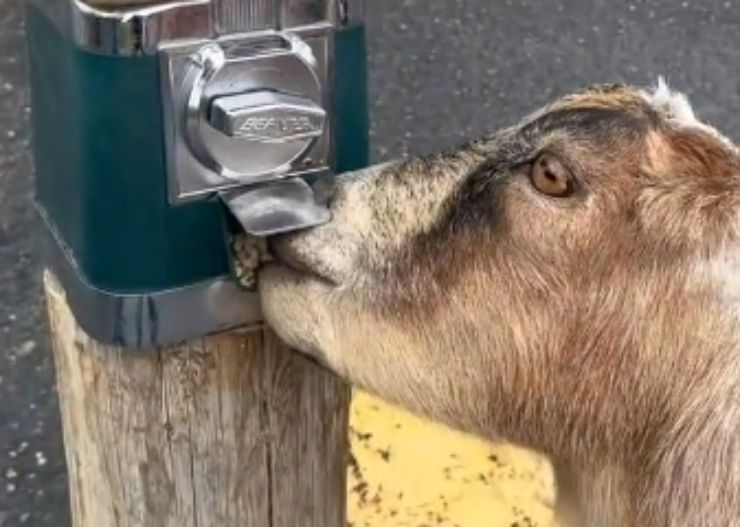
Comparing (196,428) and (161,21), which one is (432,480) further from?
(161,21)

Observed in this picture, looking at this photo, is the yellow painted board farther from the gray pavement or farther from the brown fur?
the brown fur

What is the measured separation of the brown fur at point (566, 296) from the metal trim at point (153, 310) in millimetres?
52

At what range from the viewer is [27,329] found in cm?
455

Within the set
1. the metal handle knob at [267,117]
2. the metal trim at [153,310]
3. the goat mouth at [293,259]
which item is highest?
the metal handle knob at [267,117]

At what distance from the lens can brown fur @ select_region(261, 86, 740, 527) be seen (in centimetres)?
204

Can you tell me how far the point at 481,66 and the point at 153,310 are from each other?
388 cm

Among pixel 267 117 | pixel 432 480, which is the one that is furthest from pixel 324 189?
pixel 432 480

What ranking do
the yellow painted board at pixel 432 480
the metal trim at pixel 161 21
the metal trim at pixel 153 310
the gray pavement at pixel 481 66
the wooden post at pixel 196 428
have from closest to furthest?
the metal trim at pixel 161 21 → the metal trim at pixel 153 310 → the wooden post at pixel 196 428 → the yellow painted board at pixel 432 480 → the gray pavement at pixel 481 66

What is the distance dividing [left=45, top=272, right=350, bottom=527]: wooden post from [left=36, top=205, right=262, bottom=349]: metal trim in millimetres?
44

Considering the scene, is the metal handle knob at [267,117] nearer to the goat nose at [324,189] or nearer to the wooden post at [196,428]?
the goat nose at [324,189]

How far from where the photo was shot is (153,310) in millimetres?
2016

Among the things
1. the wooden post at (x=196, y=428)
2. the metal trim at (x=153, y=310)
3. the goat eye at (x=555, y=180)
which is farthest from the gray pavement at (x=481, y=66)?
the goat eye at (x=555, y=180)

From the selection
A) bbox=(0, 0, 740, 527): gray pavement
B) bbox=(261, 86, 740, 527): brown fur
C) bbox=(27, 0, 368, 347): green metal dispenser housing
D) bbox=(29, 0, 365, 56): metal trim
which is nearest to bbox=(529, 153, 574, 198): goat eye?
bbox=(261, 86, 740, 527): brown fur

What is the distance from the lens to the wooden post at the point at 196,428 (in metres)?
2.14
